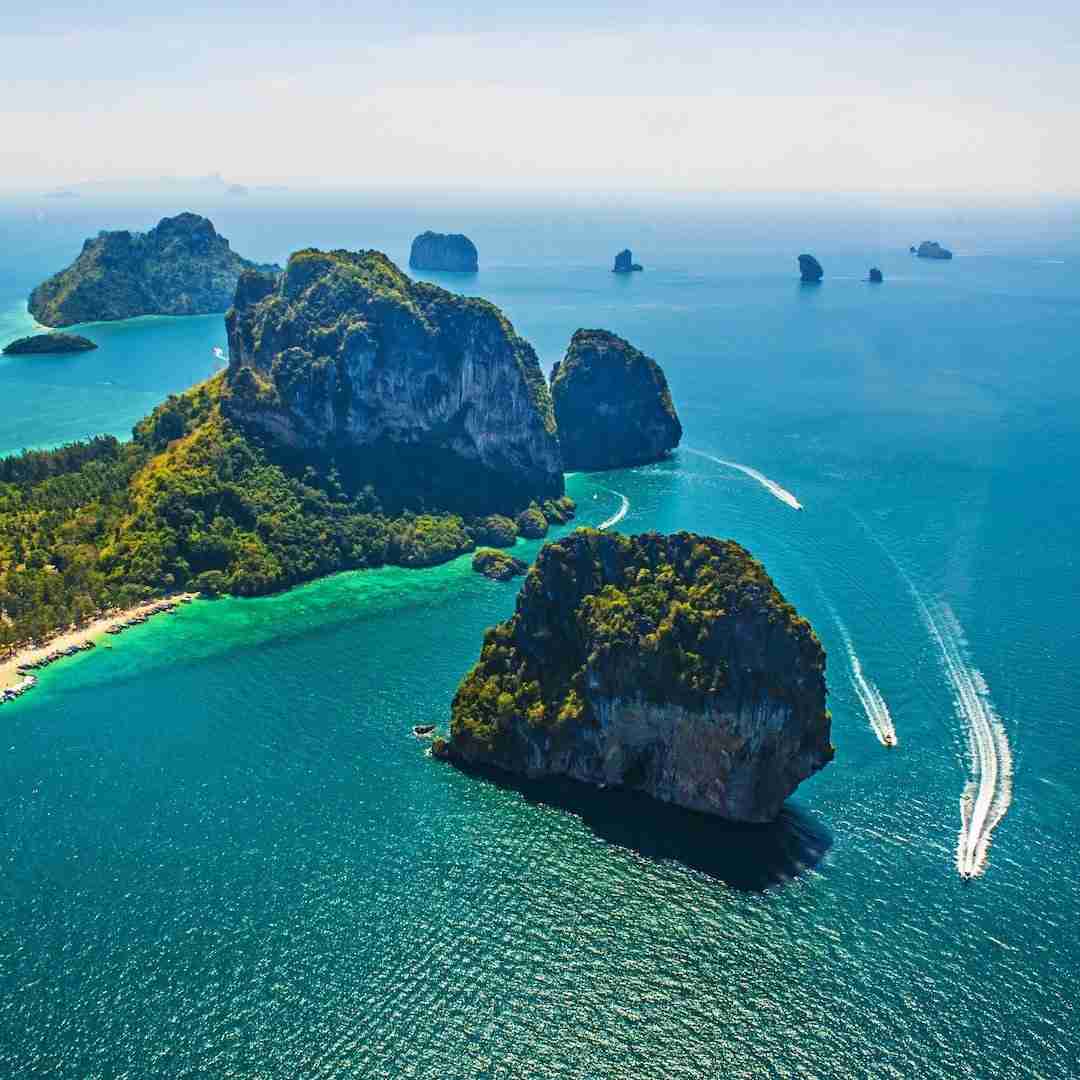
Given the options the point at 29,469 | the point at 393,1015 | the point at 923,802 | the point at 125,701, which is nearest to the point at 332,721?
the point at 125,701

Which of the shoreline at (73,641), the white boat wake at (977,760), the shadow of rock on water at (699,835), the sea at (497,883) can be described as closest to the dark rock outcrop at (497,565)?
the sea at (497,883)

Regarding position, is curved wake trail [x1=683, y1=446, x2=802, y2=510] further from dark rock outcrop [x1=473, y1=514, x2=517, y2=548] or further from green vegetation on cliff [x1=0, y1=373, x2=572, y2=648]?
dark rock outcrop [x1=473, y1=514, x2=517, y2=548]

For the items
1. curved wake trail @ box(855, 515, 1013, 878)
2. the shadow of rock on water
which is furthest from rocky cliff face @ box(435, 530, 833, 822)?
curved wake trail @ box(855, 515, 1013, 878)

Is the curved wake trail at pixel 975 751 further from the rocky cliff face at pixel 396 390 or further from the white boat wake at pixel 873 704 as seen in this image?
the rocky cliff face at pixel 396 390

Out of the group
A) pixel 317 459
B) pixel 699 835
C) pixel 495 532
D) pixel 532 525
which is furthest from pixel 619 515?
pixel 699 835

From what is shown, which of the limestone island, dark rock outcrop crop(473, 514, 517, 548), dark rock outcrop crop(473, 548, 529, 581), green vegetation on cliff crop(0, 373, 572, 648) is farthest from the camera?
dark rock outcrop crop(473, 514, 517, 548)

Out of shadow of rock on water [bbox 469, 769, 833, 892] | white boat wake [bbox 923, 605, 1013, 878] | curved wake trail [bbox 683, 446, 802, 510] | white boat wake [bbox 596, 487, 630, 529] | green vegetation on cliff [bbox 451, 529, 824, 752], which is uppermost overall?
green vegetation on cliff [bbox 451, 529, 824, 752]
